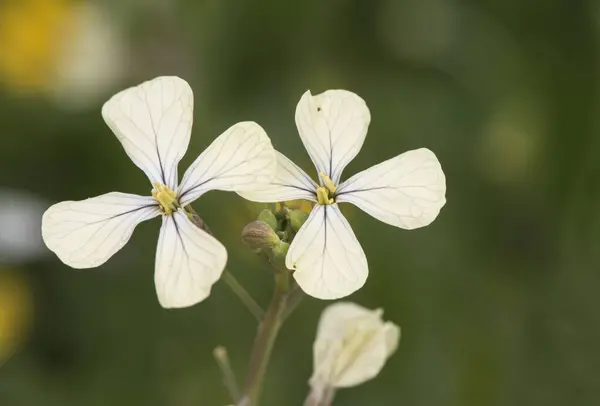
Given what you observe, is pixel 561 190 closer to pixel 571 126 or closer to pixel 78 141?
pixel 571 126

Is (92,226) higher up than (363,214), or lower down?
higher up

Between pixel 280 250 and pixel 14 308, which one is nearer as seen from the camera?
pixel 280 250

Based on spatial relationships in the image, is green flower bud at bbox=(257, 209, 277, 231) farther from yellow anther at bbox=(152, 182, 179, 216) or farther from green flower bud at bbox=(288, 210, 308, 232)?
yellow anther at bbox=(152, 182, 179, 216)

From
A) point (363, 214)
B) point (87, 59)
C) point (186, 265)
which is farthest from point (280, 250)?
point (87, 59)

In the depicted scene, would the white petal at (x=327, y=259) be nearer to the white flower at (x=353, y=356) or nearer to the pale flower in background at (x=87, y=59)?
the white flower at (x=353, y=356)

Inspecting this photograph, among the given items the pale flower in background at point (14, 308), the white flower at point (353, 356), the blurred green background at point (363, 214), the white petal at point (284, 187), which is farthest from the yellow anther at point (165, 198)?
the pale flower in background at point (14, 308)

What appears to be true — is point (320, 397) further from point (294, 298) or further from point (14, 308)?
point (14, 308)
